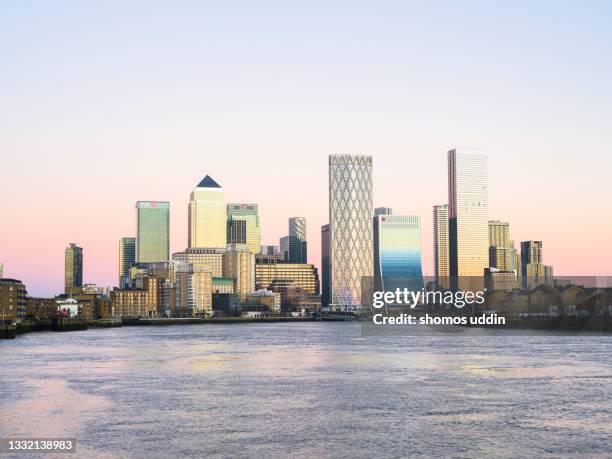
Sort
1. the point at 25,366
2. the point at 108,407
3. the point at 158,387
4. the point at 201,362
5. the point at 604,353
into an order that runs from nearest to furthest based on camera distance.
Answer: the point at 108,407, the point at 158,387, the point at 25,366, the point at 201,362, the point at 604,353

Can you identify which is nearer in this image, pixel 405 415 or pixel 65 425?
pixel 65 425

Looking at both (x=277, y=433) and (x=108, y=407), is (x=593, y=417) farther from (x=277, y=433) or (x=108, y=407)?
(x=108, y=407)

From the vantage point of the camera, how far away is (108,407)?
174 ft

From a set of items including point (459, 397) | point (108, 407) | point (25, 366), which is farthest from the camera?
point (25, 366)

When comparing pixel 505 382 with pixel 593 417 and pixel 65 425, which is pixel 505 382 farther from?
pixel 65 425

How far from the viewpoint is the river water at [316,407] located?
135 feet

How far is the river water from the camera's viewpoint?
41.0 m

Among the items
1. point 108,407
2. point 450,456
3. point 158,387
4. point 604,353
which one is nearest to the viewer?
point 450,456

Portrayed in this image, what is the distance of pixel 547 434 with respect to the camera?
44000 millimetres

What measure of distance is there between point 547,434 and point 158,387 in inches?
1212

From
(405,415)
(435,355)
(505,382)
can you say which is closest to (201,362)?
(435,355)

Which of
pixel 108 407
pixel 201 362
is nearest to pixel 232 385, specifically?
pixel 108 407

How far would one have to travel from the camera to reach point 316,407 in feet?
174

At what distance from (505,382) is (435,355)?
31786 mm
